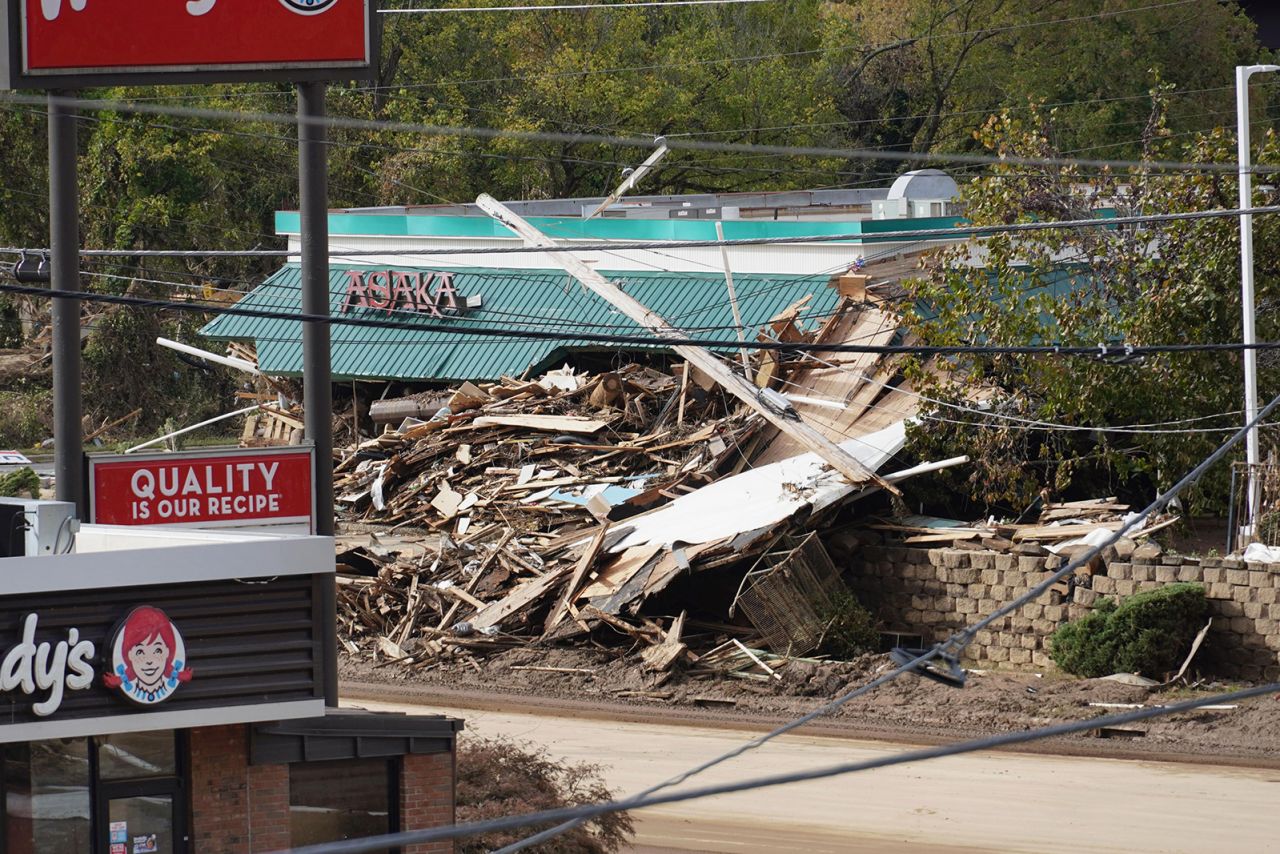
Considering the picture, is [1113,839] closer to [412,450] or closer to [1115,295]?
[1115,295]

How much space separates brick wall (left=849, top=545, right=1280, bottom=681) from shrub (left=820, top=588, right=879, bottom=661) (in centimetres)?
93

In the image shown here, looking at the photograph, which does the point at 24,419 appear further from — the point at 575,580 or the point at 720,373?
the point at 575,580

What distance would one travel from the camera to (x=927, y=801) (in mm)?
18047

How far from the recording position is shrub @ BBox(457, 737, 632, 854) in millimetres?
13781

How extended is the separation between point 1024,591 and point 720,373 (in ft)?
21.4

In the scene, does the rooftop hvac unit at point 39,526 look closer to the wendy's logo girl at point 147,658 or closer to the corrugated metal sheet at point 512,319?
the wendy's logo girl at point 147,658

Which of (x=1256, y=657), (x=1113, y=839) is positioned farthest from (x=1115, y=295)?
(x=1113, y=839)

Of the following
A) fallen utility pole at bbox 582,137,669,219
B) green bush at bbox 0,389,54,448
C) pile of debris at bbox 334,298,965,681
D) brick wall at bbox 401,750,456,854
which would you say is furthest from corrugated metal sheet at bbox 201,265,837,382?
brick wall at bbox 401,750,456,854

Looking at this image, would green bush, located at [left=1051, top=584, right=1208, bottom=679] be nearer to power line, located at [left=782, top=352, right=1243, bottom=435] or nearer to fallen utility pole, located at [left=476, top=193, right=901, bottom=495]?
power line, located at [left=782, top=352, right=1243, bottom=435]

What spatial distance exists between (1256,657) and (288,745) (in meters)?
15.3

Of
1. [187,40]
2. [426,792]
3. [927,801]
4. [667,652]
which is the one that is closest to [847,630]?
[667,652]

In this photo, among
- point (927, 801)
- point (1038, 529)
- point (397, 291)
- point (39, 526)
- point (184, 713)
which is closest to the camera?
point (184, 713)

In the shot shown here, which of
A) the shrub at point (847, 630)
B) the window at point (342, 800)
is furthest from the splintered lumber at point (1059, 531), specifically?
the window at point (342, 800)

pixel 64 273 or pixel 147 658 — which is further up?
pixel 64 273
